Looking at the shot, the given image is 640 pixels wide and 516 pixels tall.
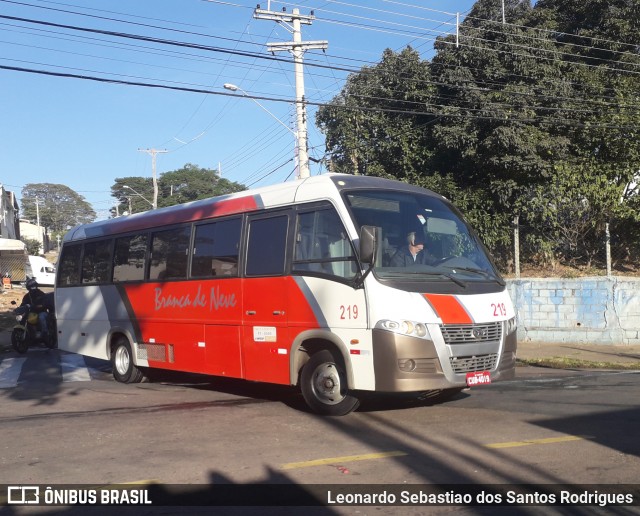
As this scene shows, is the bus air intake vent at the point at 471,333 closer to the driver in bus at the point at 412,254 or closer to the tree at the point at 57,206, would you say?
the driver in bus at the point at 412,254

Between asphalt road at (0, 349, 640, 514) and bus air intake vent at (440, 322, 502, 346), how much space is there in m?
0.91

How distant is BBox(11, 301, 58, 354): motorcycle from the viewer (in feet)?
53.3

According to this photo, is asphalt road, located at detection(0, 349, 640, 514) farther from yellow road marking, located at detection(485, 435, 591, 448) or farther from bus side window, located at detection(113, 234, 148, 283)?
bus side window, located at detection(113, 234, 148, 283)

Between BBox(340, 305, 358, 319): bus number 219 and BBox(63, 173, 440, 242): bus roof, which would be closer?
BBox(340, 305, 358, 319): bus number 219

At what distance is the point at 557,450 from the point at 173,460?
3.58 metres

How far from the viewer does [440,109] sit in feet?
69.5

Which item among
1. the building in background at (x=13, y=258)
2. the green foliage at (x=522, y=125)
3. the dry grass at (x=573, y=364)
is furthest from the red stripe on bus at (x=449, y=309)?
the building in background at (x=13, y=258)

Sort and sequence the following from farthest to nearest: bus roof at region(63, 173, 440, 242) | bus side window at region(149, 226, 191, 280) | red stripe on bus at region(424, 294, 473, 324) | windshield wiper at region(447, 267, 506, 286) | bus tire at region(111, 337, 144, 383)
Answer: bus tire at region(111, 337, 144, 383) < bus side window at region(149, 226, 191, 280) < bus roof at region(63, 173, 440, 242) < windshield wiper at region(447, 267, 506, 286) < red stripe on bus at region(424, 294, 473, 324)

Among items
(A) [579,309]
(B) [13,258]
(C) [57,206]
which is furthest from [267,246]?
(C) [57,206]

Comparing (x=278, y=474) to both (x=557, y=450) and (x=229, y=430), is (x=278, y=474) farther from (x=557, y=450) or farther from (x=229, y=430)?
(x=557, y=450)

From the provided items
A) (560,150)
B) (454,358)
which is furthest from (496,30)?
(454,358)

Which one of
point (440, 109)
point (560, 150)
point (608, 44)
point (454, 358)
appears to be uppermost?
point (608, 44)

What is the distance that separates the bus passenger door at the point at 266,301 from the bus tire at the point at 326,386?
40 centimetres

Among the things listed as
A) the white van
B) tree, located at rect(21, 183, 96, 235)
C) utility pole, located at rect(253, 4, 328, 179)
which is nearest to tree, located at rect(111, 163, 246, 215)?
the white van
